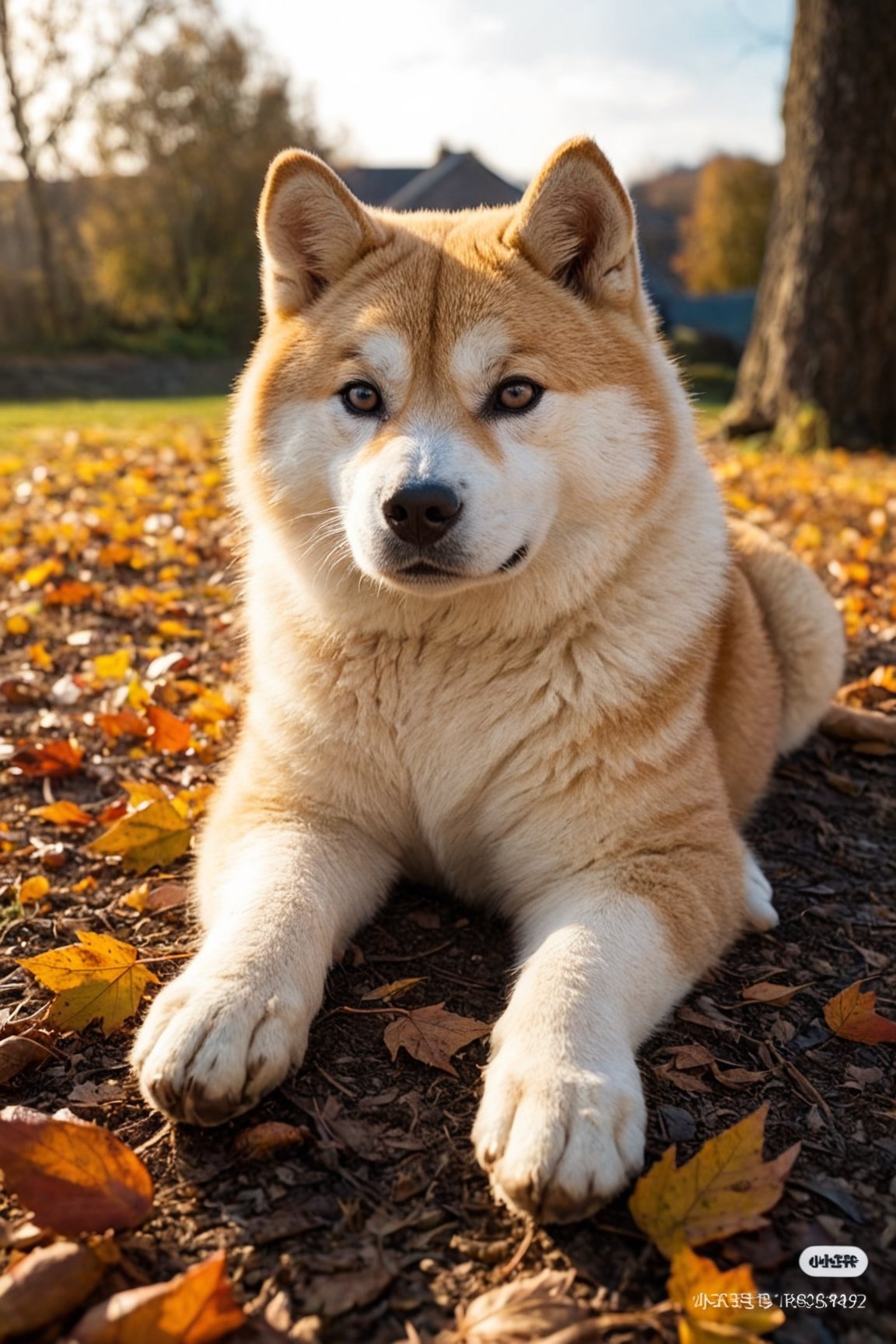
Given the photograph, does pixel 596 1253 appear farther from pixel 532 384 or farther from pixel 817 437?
pixel 817 437

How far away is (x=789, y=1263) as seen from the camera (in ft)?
5.66

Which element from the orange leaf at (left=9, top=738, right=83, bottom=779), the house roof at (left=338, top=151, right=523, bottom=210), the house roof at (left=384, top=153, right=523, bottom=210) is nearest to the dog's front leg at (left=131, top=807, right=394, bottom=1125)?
the orange leaf at (left=9, top=738, right=83, bottom=779)

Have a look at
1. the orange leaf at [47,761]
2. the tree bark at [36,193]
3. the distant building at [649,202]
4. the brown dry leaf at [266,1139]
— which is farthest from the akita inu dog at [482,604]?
the tree bark at [36,193]

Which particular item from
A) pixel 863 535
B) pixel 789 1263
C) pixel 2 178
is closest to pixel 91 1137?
pixel 789 1263

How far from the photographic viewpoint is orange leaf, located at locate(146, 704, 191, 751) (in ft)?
11.9

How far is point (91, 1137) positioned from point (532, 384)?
1793 mm

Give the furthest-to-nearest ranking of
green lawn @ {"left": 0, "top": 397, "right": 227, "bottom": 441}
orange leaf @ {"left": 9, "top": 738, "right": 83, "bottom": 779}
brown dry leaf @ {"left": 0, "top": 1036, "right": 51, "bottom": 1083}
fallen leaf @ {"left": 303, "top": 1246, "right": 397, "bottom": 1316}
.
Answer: green lawn @ {"left": 0, "top": 397, "right": 227, "bottom": 441} → orange leaf @ {"left": 9, "top": 738, "right": 83, "bottom": 779} → brown dry leaf @ {"left": 0, "top": 1036, "right": 51, "bottom": 1083} → fallen leaf @ {"left": 303, "top": 1246, "right": 397, "bottom": 1316}

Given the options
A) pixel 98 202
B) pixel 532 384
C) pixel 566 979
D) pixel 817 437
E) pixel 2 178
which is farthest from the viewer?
pixel 98 202

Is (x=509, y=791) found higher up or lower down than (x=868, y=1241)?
higher up

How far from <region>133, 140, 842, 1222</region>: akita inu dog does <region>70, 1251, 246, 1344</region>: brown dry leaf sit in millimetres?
653

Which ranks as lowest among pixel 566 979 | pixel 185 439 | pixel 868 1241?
pixel 185 439

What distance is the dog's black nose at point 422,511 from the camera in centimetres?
224

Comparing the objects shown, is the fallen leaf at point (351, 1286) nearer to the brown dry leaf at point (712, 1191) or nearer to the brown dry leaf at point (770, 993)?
the brown dry leaf at point (712, 1191)

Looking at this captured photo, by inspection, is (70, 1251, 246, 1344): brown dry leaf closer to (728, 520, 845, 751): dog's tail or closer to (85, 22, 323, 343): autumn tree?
(728, 520, 845, 751): dog's tail
